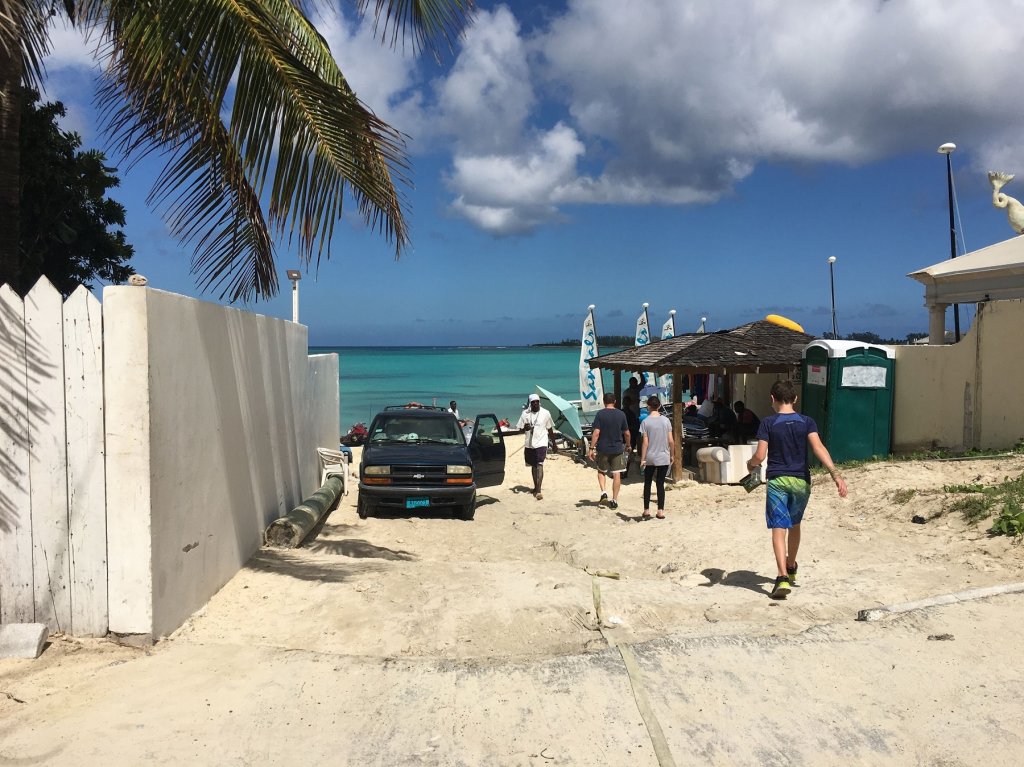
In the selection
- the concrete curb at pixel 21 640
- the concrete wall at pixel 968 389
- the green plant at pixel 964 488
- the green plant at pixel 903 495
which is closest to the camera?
the concrete curb at pixel 21 640

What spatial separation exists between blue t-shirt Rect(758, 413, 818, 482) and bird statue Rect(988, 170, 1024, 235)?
1151 cm

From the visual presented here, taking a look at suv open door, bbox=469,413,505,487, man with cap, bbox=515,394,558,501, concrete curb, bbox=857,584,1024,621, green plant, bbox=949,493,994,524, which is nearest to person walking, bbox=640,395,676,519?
man with cap, bbox=515,394,558,501

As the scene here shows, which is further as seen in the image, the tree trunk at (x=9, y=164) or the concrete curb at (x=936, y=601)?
the tree trunk at (x=9, y=164)

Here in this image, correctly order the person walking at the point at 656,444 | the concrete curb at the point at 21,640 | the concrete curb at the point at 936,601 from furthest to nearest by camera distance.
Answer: the person walking at the point at 656,444, the concrete curb at the point at 936,601, the concrete curb at the point at 21,640

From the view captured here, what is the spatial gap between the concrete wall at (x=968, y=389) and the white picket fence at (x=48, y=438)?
1130 cm

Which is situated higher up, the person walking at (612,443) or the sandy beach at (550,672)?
the person walking at (612,443)

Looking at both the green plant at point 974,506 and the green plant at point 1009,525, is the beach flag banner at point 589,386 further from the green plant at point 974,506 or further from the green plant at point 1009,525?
the green plant at point 1009,525

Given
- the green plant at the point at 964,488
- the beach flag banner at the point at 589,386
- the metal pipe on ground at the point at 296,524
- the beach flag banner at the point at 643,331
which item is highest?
the beach flag banner at the point at 643,331

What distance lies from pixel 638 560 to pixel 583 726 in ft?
16.0

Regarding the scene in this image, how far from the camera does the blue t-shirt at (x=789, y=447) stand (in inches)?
241

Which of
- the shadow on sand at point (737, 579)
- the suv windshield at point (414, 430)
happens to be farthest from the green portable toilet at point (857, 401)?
the suv windshield at point (414, 430)

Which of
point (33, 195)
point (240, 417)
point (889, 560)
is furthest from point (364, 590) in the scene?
point (33, 195)

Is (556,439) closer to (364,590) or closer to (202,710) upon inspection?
(364,590)

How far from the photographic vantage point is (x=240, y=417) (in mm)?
6965
